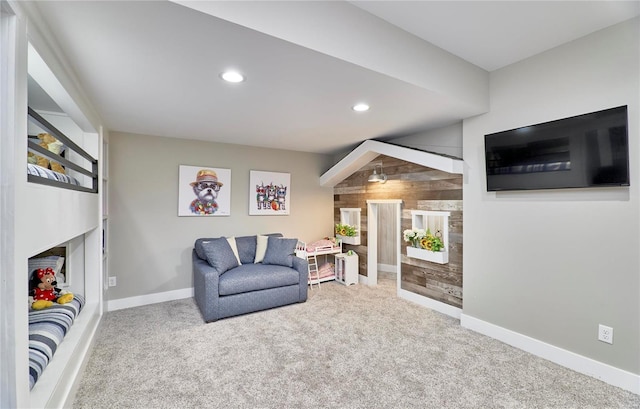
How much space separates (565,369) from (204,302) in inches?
131

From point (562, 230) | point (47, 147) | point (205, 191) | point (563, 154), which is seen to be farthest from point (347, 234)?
point (47, 147)

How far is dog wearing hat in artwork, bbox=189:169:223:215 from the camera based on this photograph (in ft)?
13.2

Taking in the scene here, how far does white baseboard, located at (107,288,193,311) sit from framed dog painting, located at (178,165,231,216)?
107 centimetres

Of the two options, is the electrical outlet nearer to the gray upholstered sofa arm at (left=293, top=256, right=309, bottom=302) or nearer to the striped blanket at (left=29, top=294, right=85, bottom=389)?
the gray upholstered sofa arm at (left=293, top=256, right=309, bottom=302)

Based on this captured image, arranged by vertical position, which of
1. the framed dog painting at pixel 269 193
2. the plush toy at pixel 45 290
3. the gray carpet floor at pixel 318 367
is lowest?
the gray carpet floor at pixel 318 367

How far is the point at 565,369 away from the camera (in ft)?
7.61

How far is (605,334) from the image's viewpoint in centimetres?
218

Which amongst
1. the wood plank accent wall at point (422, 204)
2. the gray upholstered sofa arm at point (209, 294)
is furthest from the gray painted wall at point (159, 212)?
the wood plank accent wall at point (422, 204)

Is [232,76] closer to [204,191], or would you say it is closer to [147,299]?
[204,191]

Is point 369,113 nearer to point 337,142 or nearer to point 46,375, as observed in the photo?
point 337,142

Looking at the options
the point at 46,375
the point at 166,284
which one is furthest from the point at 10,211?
the point at 166,284

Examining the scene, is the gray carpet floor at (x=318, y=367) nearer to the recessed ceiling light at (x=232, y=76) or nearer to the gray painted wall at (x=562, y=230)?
the gray painted wall at (x=562, y=230)

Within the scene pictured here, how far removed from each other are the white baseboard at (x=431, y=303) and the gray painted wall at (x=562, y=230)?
9.3 inches

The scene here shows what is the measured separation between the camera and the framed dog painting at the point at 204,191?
13.0 ft
